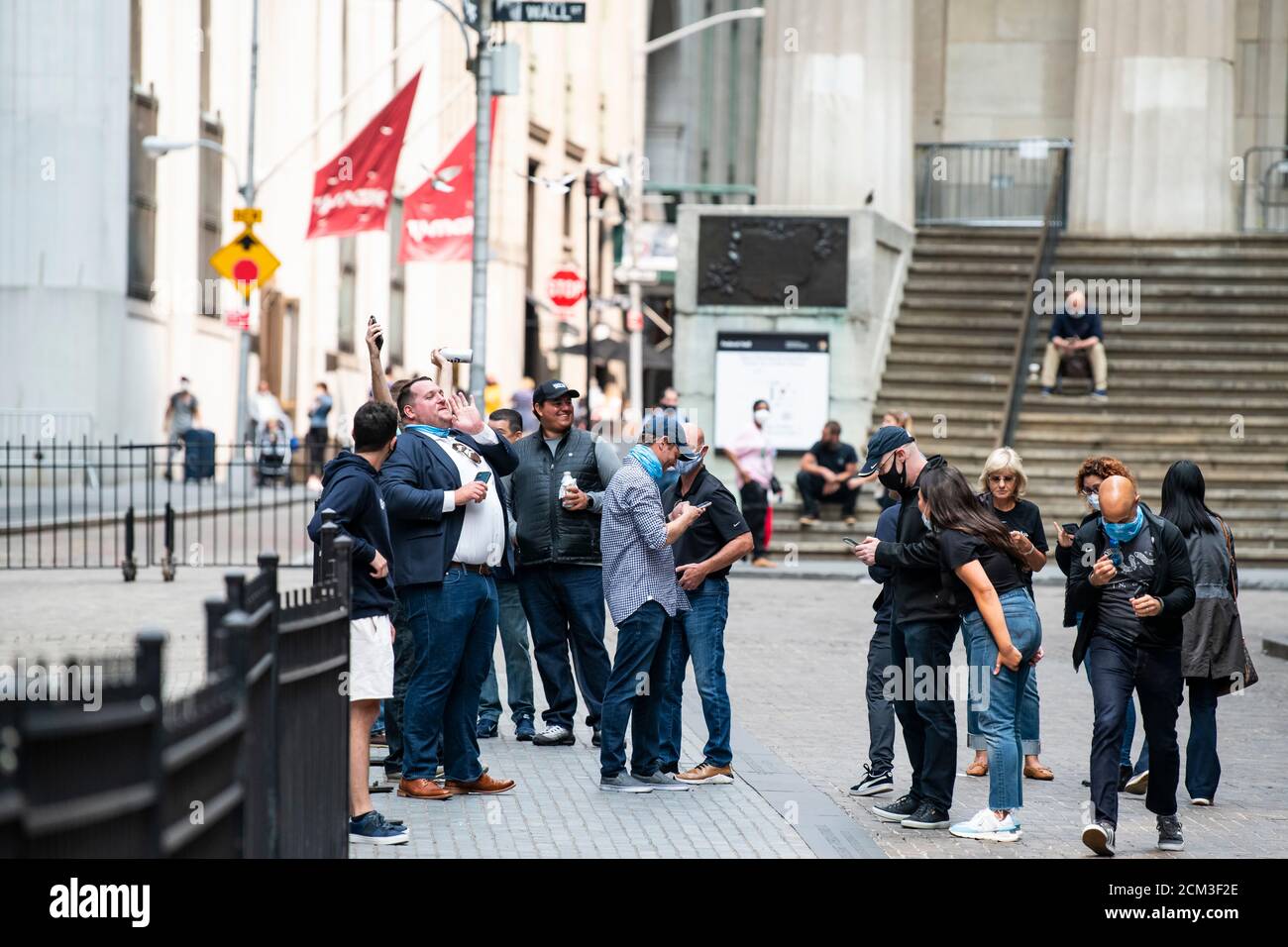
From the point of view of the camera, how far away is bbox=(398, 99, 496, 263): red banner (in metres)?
27.3

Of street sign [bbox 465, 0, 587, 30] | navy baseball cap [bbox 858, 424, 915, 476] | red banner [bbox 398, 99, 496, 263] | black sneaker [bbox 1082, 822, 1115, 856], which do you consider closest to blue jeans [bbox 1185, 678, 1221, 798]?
black sneaker [bbox 1082, 822, 1115, 856]

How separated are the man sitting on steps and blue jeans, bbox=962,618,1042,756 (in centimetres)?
1506

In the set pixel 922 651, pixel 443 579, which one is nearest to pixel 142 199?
pixel 443 579

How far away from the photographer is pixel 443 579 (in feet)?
30.5

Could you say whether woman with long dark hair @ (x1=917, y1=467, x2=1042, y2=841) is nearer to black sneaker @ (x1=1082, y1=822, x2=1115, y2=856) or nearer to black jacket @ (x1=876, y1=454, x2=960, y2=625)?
black jacket @ (x1=876, y1=454, x2=960, y2=625)

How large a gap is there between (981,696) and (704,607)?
6.21 feet

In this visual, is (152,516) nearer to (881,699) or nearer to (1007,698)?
(881,699)

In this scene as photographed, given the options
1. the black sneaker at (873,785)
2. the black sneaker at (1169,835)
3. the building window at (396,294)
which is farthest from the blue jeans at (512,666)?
the building window at (396,294)

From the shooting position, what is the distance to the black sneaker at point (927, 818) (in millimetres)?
8945

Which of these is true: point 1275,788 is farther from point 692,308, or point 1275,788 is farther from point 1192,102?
point 1192,102

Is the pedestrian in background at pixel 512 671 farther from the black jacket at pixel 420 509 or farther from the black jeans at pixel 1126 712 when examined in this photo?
the black jeans at pixel 1126 712

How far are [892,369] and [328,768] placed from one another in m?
21.3

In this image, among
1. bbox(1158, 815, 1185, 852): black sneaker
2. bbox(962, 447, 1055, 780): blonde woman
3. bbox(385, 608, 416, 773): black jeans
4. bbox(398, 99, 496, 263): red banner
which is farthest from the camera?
bbox(398, 99, 496, 263): red banner

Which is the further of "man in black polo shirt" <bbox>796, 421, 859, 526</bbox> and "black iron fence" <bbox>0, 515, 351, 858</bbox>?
"man in black polo shirt" <bbox>796, 421, 859, 526</bbox>
